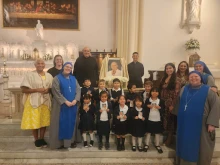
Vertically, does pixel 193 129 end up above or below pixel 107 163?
above

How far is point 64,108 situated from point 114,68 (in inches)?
70.7

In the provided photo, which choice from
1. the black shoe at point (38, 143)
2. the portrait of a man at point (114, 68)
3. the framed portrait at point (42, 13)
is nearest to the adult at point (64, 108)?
the black shoe at point (38, 143)

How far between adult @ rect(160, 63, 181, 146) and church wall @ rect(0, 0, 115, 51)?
6.37 metres

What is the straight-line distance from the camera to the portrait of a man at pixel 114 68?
5.25 metres

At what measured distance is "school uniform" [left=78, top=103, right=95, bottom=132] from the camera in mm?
4051

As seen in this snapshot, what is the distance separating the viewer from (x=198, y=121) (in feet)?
11.3

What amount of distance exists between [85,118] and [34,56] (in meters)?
6.13

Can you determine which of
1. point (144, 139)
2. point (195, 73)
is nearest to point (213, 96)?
point (195, 73)

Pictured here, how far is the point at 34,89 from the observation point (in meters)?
3.85

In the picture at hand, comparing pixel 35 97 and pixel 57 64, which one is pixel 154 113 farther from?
pixel 35 97

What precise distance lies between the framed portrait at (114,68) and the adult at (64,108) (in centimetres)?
144

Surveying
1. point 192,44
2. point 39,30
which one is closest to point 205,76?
point 192,44

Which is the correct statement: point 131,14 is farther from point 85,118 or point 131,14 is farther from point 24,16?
point 85,118

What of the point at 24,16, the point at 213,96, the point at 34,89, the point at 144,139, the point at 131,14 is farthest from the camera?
the point at 24,16
